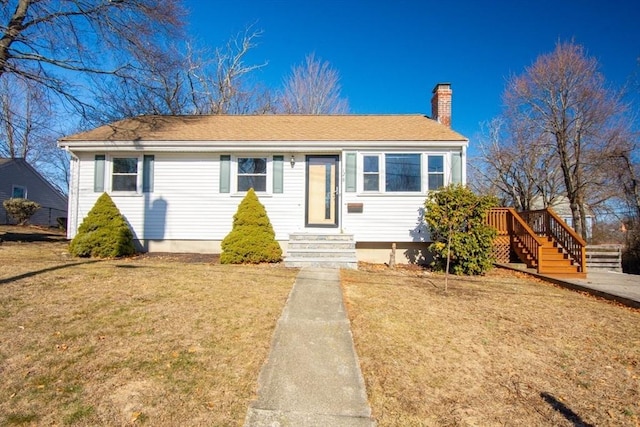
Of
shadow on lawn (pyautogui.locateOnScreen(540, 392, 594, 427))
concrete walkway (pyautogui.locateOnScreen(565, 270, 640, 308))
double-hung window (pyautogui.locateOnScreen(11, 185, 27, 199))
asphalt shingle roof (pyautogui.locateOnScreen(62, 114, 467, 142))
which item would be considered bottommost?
shadow on lawn (pyautogui.locateOnScreen(540, 392, 594, 427))

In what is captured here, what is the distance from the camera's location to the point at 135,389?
2.76 meters

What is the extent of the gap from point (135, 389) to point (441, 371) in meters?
2.82

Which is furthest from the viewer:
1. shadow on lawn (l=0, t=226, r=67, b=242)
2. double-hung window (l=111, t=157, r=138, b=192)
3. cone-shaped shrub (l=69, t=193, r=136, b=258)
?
shadow on lawn (l=0, t=226, r=67, b=242)

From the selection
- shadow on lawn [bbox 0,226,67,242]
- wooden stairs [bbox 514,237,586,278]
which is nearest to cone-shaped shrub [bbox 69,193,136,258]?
shadow on lawn [bbox 0,226,67,242]

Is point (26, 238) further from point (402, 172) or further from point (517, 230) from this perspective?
point (517, 230)

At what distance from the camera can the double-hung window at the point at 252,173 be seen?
401 inches

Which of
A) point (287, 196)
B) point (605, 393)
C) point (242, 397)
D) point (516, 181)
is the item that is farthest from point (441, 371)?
point (516, 181)

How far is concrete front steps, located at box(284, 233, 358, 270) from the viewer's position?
8.47m

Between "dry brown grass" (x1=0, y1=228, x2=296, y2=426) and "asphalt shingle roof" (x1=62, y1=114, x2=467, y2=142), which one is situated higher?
"asphalt shingle roof" (x1=62, y1=114, x2=467, y2=142)

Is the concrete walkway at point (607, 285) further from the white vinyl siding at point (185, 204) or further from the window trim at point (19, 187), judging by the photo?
the window trim at point (19, 187)

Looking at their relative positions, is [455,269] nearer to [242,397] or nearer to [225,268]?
[225,268]

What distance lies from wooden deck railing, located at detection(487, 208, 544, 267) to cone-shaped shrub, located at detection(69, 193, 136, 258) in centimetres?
1053

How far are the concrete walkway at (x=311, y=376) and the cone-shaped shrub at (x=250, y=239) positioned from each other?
389 cm

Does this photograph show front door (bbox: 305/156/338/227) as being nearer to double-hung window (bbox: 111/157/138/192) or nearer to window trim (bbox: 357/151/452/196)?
window trim (bbox: 357/151/452/196)
